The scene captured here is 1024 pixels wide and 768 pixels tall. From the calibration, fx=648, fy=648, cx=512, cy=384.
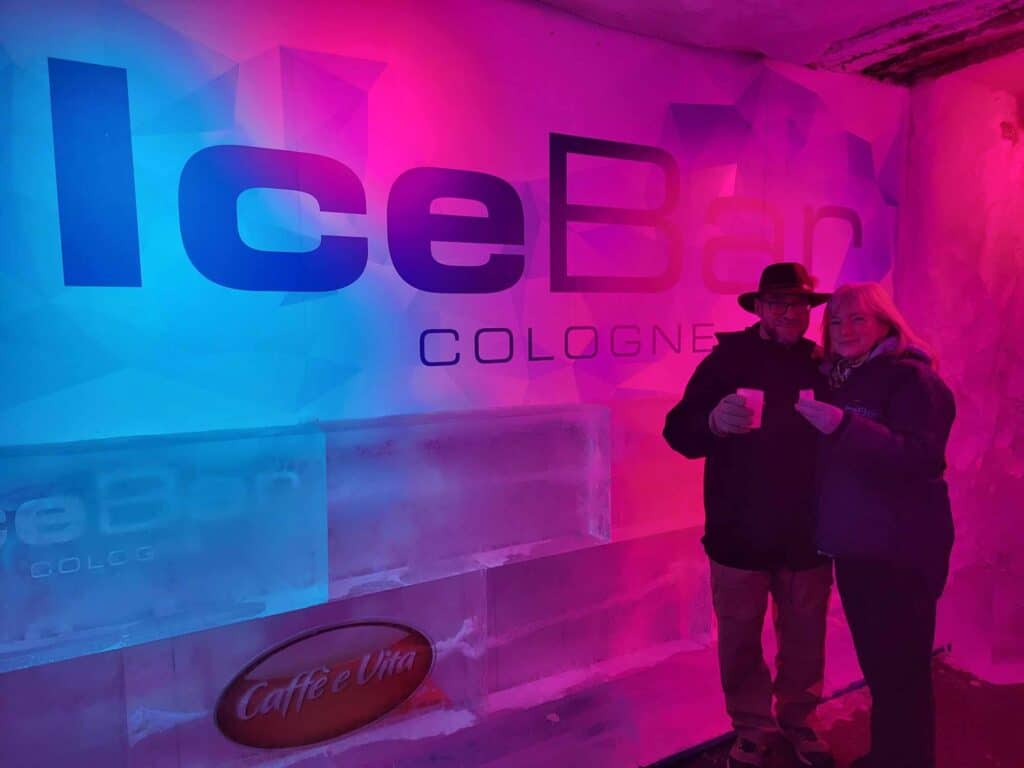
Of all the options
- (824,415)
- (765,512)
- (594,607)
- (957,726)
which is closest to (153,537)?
(594,607)

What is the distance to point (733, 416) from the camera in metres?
2.00

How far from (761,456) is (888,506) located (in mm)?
385

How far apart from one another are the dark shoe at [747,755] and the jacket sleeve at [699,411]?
1.03 m

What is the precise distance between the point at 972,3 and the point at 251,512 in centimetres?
338

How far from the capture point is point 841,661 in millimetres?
2990

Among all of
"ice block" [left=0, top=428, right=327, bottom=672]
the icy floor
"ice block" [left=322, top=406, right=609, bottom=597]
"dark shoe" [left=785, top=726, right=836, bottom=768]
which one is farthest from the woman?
"ice block" [left=0, top=428, right=327, bottom=672]

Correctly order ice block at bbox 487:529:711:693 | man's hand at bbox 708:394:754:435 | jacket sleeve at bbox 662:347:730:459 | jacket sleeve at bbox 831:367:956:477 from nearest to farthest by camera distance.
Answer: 1. jacket sleeve at bbox 831:367:956:477
2. man's hand at bbox 708:394:754:435
3. jacket sleeve at bbox 662:347:730:459
4. ice block at bbox 487:529:711:693

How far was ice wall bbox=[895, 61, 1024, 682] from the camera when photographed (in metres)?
3.50

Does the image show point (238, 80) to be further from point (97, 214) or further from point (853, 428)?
point (853, 428)

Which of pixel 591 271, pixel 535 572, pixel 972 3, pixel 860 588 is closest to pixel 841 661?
pixel 860 588

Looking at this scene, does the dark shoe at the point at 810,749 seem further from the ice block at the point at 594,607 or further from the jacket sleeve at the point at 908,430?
the jacket sleeve at the point at 908,430

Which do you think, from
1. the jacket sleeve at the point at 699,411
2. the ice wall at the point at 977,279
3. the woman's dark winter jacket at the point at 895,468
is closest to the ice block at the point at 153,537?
the jacket sleeve at the point at 699,411

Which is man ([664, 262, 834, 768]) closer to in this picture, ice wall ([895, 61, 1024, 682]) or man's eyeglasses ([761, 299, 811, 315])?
man's eyeglasses ([761, 299, 811, 315])

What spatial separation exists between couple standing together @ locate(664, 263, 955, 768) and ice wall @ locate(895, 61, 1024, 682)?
6.02 ft
